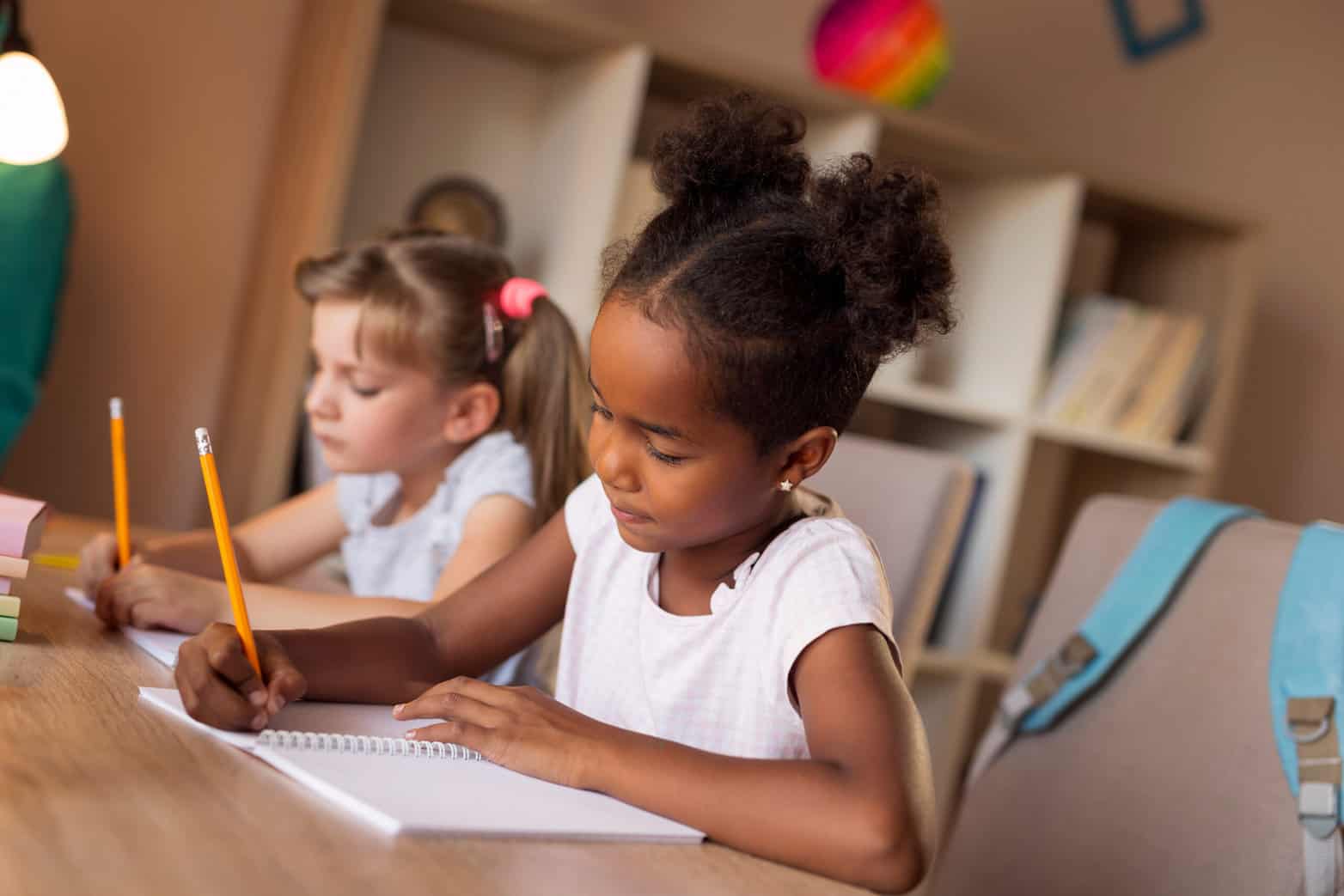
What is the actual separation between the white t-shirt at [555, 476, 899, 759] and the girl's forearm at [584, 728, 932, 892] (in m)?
0.14

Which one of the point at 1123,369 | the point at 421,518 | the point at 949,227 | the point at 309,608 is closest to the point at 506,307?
the point at 421,518

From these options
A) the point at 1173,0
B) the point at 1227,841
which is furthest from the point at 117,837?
the point at 1173,0

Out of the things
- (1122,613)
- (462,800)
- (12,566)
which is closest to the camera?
(462,800)

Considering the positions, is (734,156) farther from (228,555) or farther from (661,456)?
(228,555)

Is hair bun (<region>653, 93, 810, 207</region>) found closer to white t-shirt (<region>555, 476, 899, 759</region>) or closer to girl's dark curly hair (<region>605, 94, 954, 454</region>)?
girl's dark curly hair (<region>605, 94, 954, 454</region>)

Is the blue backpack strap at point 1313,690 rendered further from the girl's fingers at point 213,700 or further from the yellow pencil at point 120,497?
the yellow pencil at point 120,497

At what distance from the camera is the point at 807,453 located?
924mm

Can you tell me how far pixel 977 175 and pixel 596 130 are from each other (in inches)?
32.1

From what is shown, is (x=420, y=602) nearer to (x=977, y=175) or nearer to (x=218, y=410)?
(x=218, y=410)

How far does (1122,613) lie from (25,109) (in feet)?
3.25

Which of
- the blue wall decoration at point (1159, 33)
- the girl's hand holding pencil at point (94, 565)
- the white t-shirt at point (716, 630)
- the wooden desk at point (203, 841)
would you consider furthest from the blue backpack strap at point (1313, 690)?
the blue wall decoration at point (1159, 33)

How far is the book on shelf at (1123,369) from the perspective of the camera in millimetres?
2578

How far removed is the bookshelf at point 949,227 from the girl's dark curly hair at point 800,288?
1242mm

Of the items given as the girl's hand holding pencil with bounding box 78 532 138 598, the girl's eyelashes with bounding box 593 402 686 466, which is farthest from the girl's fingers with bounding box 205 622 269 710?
the girl's hand holding pencil with bounding box 78 532 138 598
